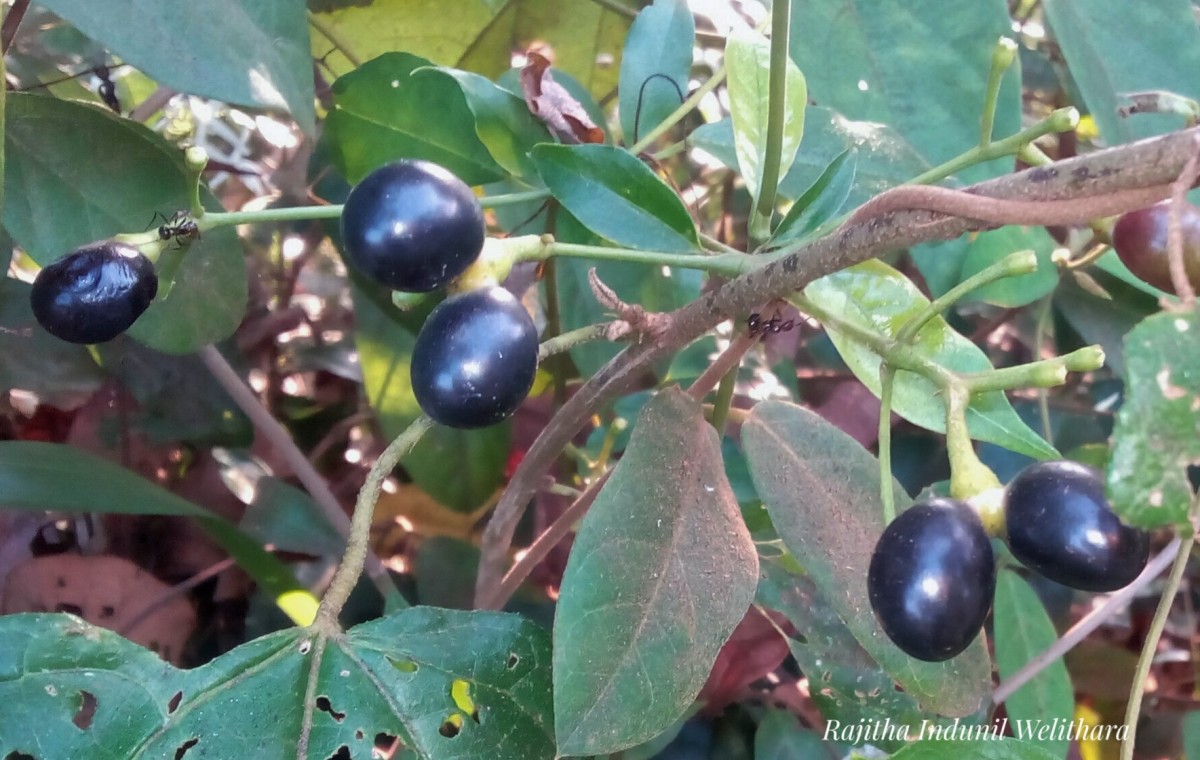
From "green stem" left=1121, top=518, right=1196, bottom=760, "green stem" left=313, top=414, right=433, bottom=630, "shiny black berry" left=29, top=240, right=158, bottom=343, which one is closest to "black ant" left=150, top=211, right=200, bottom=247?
"shiny black berry" left=29, top=240, right=158, bottom=343

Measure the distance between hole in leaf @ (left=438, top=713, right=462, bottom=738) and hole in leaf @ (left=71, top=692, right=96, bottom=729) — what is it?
0.63 ft

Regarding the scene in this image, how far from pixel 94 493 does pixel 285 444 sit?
15 cm

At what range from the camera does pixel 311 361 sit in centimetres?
97

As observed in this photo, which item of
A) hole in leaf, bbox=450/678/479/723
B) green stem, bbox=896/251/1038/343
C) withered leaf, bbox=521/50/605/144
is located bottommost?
hole in leaf, bbox=450/678/479/723

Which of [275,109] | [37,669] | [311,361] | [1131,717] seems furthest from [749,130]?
[311,361]

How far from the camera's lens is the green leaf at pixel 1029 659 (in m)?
0.73

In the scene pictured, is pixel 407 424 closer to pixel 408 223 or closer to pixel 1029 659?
pixel 408 223

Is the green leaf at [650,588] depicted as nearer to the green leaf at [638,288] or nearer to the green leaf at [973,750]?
the green leaf at [973,750]

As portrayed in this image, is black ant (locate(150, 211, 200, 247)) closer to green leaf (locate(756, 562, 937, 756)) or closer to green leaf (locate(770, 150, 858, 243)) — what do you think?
green leaf (locate(770, 150, 858, 243))

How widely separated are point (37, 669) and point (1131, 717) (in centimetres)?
61

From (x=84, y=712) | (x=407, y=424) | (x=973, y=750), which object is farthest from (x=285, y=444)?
(x=973, y=750)

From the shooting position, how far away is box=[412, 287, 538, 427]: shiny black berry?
361mm

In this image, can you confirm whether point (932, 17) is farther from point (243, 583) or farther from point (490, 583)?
point (243, 583)

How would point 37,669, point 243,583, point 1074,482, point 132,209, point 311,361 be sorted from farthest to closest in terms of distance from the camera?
point 311,361, point 243,583, point 132,209, point 37,669, point 1074,482
